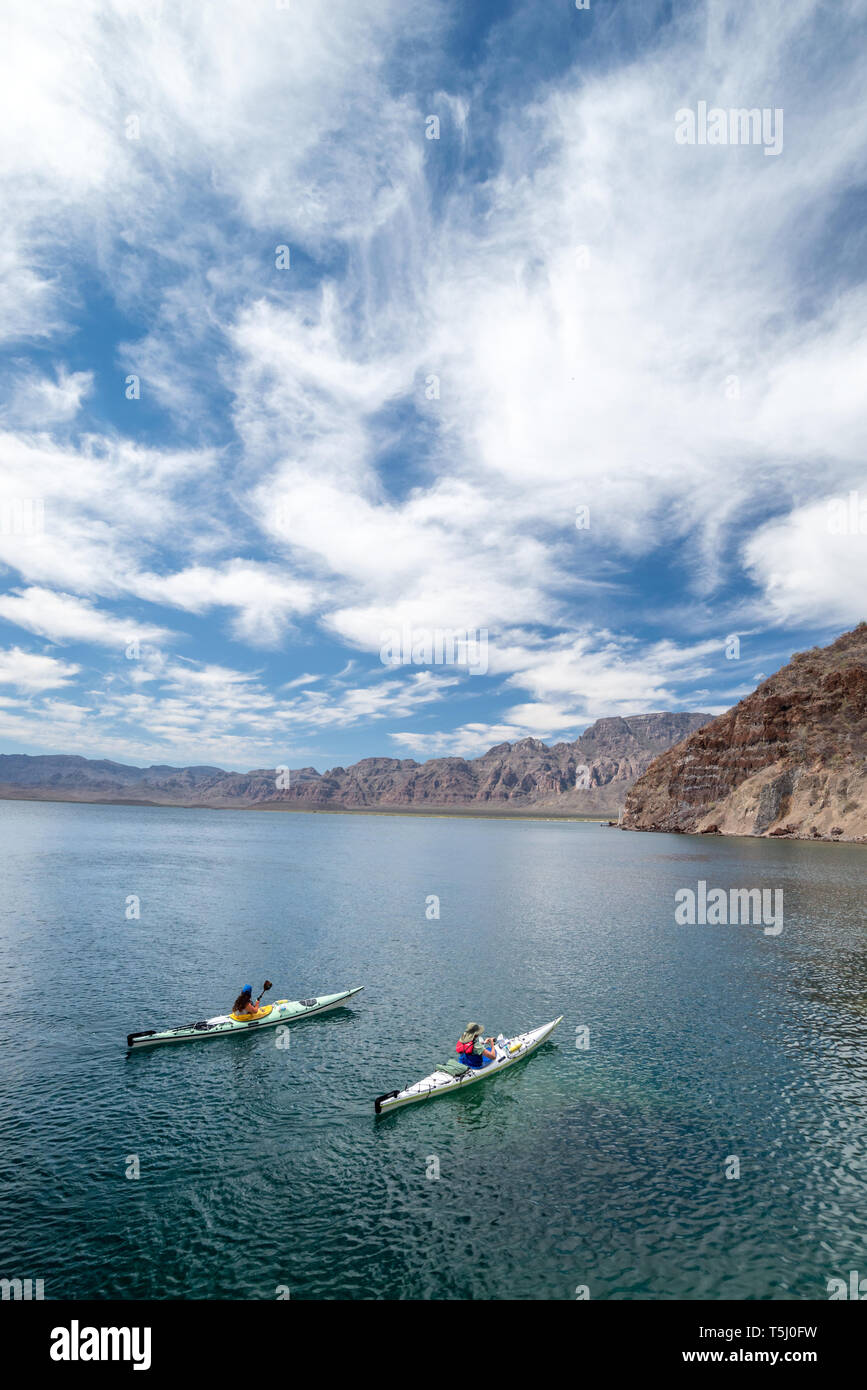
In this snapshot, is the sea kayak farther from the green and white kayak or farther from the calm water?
the green and white kayak

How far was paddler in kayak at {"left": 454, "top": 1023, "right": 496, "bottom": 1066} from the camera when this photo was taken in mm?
30828

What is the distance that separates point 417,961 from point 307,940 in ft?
42.0

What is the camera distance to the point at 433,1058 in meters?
33.0

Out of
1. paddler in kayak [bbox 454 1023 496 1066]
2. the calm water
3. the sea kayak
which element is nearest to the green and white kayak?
the calm water

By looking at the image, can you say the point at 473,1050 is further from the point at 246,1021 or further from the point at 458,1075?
the point at 246,1021

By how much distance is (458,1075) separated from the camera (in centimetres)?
2998

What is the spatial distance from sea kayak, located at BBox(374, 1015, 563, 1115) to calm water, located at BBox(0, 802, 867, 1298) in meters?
0.63

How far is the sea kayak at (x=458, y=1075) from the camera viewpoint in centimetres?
2756

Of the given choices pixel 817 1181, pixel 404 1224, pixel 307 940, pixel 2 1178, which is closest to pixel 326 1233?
pixel 404 1224

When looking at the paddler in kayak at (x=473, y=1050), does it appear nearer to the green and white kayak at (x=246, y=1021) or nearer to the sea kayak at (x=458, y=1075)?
the sea kayak at (x=458, y=1075)

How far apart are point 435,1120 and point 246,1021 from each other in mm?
14400

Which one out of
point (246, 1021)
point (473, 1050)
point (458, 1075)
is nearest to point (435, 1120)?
point (458, 1075)

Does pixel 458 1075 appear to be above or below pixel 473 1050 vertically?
below
